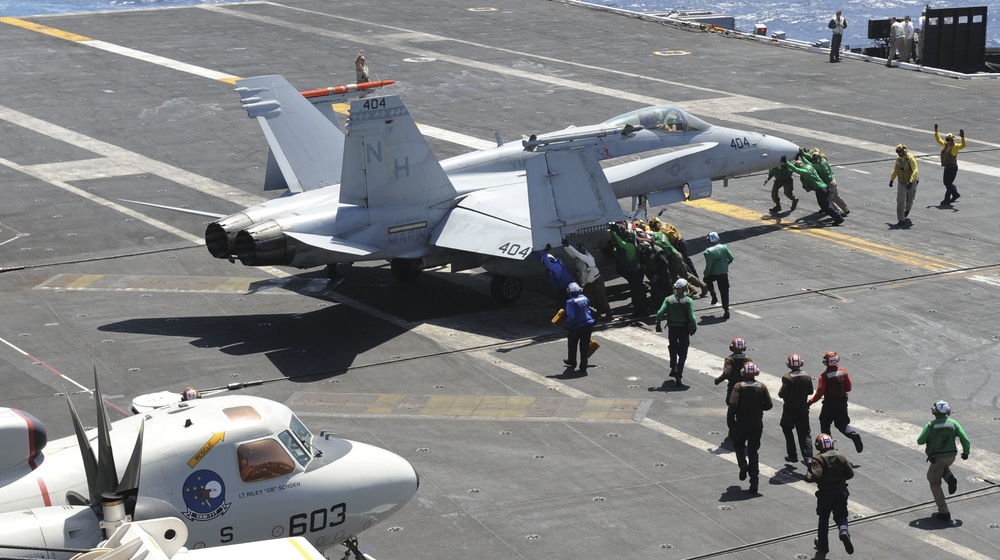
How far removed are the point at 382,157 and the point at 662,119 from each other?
7.72 metres

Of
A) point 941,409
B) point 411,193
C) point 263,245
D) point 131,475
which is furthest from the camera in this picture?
point 411,193

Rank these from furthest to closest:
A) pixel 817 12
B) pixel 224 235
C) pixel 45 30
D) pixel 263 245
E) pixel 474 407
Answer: pixel 817 12
pixel 45 30
pixel 224 235
pixel 263 245
pixel 474 407

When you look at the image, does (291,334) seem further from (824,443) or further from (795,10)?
(795,10)

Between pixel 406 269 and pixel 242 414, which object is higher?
pixel 242 414

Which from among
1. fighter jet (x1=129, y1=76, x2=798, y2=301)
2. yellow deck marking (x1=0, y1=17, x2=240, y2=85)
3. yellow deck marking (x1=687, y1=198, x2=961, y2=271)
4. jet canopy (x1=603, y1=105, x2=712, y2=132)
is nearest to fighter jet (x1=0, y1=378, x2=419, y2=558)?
fighter jet (x1=129, y1=76, x2=798, y2=301)

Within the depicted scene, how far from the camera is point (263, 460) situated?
41.9ft

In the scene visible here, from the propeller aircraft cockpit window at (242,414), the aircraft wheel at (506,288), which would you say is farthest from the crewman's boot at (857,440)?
the aircraft wheel at (506,288)

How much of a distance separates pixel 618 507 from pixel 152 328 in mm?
10979

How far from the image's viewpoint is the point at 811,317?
23.6 metres

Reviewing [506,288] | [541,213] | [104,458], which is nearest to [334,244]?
[506,288]

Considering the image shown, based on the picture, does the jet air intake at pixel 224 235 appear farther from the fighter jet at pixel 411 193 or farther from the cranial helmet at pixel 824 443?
the cranial helmet at pixel 824 443

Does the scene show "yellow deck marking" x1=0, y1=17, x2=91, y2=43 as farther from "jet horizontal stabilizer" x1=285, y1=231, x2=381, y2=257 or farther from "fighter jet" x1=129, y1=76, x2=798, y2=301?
"jet horizontal stabilizer" x1=285, y1=231, x2=381, y2=257

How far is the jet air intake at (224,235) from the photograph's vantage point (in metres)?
A: 22.1

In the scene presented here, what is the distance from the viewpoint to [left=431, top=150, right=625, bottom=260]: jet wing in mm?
23859
